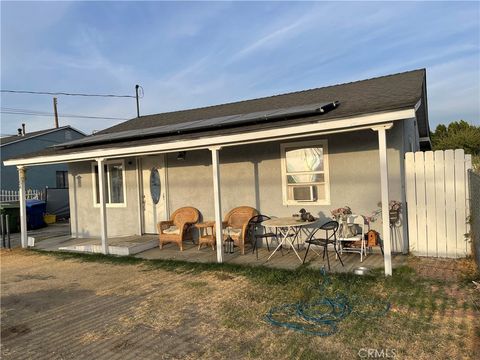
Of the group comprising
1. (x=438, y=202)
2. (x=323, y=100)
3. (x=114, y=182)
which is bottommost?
(x=438, y=202)

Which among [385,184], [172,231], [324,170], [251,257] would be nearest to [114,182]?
[172,231]

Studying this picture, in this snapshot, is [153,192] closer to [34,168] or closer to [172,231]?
[172,231]

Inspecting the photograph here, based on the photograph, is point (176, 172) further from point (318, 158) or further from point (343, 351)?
point (343, 351)

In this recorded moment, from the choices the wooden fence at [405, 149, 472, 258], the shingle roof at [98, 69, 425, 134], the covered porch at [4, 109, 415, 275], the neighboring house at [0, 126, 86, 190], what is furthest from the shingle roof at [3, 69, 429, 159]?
the neighboring house at [0, 126, 86, 190]

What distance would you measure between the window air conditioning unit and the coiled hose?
3.22m

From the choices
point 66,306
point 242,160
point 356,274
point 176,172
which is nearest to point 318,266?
point 356,274

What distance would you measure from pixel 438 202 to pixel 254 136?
3.43 m

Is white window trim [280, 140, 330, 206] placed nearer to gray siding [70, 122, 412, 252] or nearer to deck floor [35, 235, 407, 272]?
gray siding [70, 122, 412, 252]

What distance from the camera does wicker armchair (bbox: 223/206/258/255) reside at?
26.1 feet

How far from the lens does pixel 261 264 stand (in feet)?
22.5

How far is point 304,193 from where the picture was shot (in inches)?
316

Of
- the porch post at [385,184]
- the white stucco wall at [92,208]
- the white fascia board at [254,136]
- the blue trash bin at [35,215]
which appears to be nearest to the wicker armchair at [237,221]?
the white fascia board at [254,136]

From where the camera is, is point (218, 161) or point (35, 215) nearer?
point (218, 161)

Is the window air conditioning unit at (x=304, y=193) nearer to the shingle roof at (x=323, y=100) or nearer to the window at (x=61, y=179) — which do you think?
the shingle roof at (x=323, y=100)
